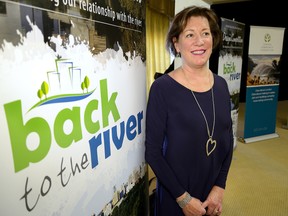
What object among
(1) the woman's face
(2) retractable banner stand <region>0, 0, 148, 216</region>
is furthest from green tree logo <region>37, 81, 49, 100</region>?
(1) the woman's face

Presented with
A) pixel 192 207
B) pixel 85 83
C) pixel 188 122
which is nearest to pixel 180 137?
pixel 188 122

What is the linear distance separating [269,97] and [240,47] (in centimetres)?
108

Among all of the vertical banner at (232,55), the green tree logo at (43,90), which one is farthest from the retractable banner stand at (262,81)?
the green tree logo at (43,90)

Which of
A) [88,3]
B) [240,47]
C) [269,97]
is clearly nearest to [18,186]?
[88,3]

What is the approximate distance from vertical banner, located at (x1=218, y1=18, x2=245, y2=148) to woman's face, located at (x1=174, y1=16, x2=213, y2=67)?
1.97m

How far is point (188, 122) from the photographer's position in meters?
1.08

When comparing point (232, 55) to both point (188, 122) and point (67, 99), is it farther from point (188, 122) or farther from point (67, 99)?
point (67, 99)

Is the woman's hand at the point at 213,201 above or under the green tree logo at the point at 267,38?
under

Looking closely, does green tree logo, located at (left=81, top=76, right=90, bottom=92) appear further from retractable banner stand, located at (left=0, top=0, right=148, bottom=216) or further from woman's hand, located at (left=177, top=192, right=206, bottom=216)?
woman's hand, located at (left=177, top=192, right=206, bottom=216)

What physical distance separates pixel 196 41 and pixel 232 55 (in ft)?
7.94

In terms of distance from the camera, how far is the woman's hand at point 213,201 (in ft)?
3.95

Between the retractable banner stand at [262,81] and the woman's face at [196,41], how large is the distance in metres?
2.82

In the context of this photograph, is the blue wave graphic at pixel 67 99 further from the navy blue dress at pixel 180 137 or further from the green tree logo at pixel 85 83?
the navy blue dress at pixel 180 137

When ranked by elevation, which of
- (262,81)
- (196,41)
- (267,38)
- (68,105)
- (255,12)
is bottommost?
(262,81)
